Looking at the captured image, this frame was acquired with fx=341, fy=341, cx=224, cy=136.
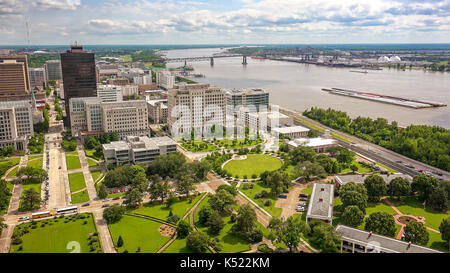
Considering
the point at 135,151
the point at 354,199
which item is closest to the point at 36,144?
the point at 135,151

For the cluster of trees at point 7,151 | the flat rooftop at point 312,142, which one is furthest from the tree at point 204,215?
the cluster of trees at point 7,151

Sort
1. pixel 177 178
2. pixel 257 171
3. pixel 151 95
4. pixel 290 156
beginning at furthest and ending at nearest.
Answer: pixel 151 95 → pixel 290 156 → pixel 257 171 → pixel 177 178

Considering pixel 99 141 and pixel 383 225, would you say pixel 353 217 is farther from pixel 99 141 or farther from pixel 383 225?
pixel 99 141

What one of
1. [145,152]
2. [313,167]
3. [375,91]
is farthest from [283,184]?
[375,91]

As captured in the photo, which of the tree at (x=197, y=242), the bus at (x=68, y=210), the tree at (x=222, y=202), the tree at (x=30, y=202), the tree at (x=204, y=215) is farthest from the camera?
the tree at (x=30, y=202)

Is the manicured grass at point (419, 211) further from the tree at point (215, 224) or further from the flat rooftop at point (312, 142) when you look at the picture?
the tree at point (215, 224)

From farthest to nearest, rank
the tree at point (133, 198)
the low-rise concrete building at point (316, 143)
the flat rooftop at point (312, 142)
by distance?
the flat rooftop at point (312, 142) < the low-rise concrete building at point (316, 143) < the tree at point (133, 198)

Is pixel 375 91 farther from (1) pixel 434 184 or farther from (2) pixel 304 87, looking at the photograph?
(1) pixel 434 184
